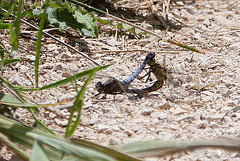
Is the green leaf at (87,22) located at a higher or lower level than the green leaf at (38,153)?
higher

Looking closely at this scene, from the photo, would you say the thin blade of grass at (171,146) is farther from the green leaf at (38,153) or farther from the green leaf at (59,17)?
the green leaf at (59,17)

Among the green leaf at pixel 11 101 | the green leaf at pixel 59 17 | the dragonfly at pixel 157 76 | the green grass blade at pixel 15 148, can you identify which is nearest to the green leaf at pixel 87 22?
the green leaf at pixel 59 17

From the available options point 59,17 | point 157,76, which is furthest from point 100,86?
point 59,17

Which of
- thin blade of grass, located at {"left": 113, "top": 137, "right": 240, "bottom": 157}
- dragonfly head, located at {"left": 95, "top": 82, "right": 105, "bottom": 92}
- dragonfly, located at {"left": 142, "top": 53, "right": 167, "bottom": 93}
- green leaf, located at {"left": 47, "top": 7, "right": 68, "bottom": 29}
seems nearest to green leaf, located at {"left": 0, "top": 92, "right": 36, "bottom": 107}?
thin blade of grass, located at {"left": 113, "top": 137, "right": 240, "bottom": 157}

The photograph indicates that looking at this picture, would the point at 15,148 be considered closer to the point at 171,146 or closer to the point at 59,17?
the point at 171,146

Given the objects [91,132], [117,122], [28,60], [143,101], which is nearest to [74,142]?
[91,132]

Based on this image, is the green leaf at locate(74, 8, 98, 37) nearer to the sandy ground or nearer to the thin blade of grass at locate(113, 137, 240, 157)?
the sandy ground

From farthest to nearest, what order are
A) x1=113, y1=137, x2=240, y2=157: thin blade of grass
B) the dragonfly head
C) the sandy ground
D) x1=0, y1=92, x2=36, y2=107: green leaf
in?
the dragonfly head
the sandy ground
x1=0, y1=92, x2=36, y2=107: green leaf
x1=113, y1=137, x2=240, y2=157: thin blade of grass

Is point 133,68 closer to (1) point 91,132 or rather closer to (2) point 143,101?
(2) point 143,101

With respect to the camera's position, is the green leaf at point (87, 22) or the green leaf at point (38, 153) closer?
the green leaf at point (38, 153)
